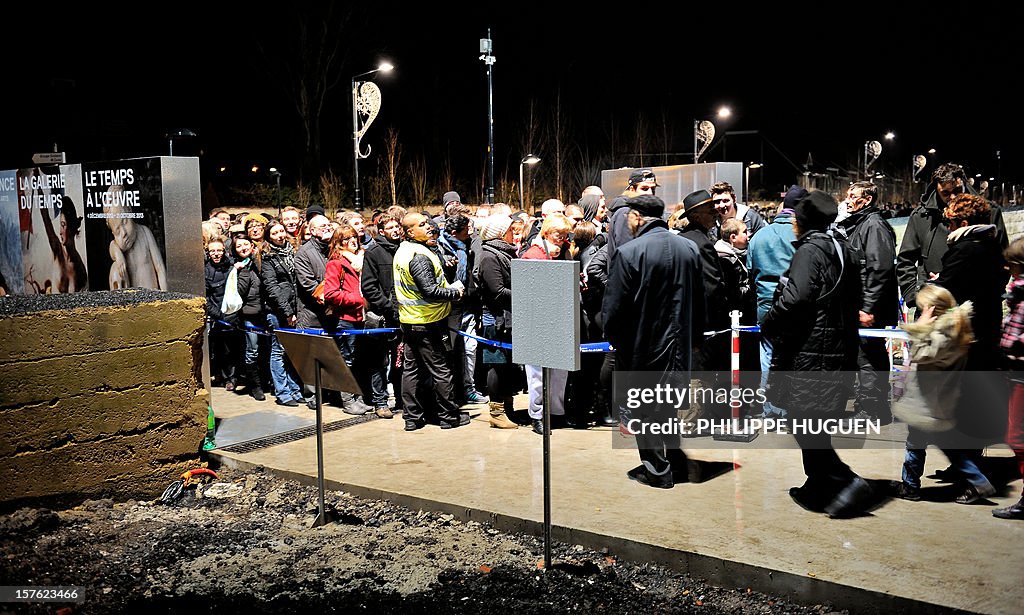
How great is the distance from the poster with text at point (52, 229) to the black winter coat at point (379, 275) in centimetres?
275

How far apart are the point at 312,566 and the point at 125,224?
4.25 meters

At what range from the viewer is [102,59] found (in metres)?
28.4

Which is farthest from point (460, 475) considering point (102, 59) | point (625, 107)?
point (625, 107)

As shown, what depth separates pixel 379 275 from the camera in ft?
29.7

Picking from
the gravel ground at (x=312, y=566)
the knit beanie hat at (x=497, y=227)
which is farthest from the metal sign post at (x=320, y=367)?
the knit beanie hat at (x=497, y=227)

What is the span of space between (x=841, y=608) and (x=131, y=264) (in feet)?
22.2

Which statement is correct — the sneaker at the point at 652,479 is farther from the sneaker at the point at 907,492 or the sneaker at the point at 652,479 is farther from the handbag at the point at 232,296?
the handbag at the point at 232,296

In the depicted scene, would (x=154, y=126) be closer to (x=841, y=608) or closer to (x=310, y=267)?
(x=310, y=267)

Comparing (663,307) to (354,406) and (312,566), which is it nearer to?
→ (312,566)

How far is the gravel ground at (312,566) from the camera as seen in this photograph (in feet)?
15.9

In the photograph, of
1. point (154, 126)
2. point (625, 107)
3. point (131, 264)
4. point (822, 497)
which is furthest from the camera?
point (625, 107)

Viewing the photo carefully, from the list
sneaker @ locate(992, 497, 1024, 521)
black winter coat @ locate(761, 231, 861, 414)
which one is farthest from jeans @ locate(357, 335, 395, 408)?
sneaker @ locate(992, 497, 1024, 521)

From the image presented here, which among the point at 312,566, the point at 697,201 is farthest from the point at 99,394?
the point at 697,201

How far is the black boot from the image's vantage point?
10.2m
